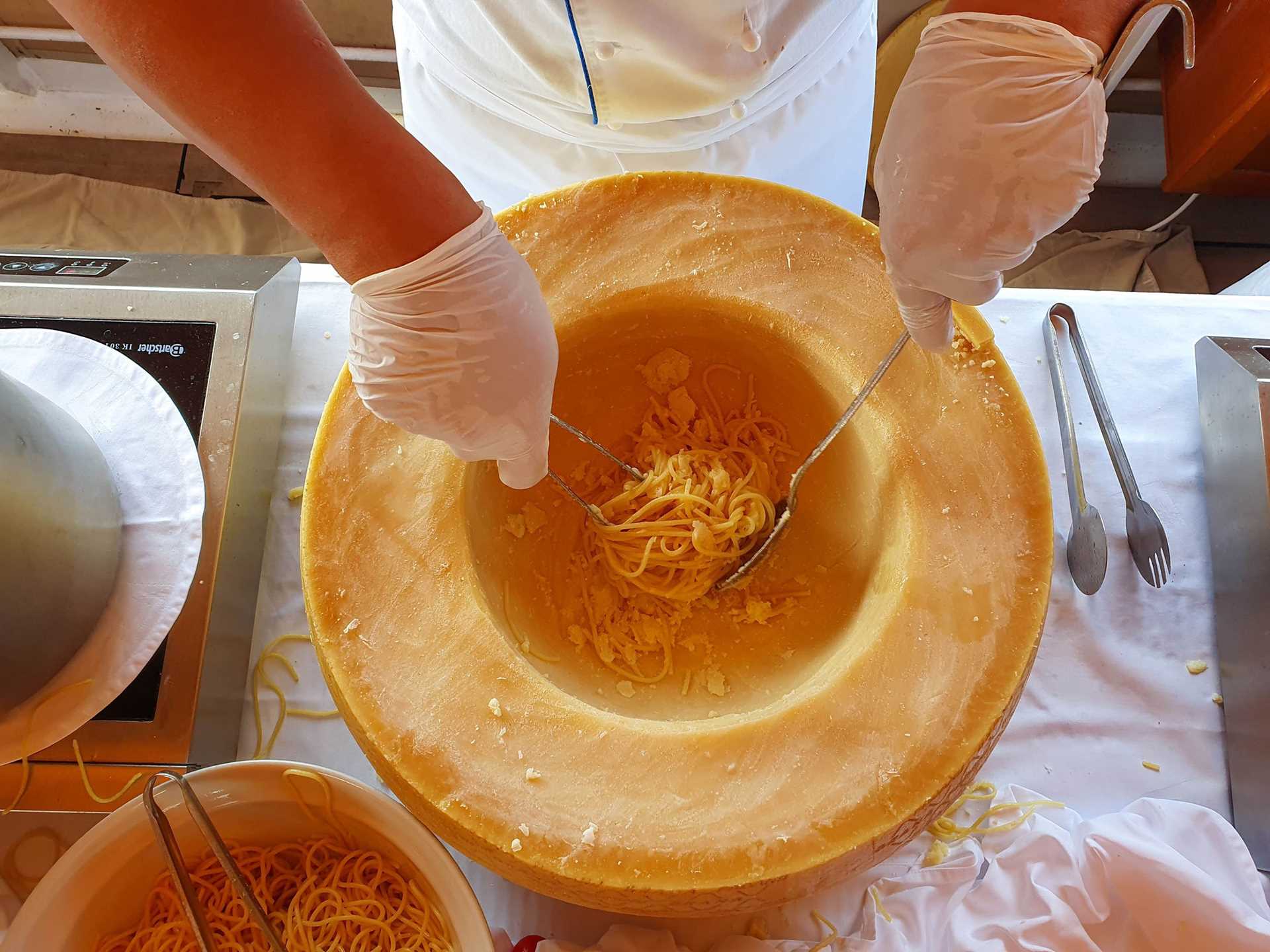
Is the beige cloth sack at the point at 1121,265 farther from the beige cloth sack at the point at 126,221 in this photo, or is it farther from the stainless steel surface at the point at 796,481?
the beige cloth sack at the point at 126,221

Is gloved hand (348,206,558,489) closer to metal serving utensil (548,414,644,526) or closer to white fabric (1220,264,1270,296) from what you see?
metal serving utensil (548,414,644,526)

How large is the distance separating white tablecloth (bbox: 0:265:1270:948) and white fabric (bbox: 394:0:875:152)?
14.9 inches

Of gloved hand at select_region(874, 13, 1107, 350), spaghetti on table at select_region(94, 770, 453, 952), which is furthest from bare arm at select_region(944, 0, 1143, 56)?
spaghetti on table at select_region(94, 770, 453, 952)

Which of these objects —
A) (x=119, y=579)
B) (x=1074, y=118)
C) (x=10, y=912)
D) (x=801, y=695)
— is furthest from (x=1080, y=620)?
(x=10, y=912)

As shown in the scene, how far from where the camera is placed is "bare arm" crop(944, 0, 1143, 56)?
72cm

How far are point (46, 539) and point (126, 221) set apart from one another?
4.95ft

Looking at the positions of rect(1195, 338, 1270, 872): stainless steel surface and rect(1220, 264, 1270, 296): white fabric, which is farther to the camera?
rect(1220, 264, 1270, 296): white fabric

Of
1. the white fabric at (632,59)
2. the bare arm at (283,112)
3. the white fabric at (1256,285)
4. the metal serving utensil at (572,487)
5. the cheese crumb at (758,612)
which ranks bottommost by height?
the cheese crumb at (758,612)

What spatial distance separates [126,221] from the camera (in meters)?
2.02

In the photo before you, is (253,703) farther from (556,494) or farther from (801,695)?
(801,695)

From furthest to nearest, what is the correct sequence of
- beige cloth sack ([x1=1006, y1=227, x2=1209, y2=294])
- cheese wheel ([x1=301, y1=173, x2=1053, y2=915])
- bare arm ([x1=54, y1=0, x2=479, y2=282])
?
beige cloth sack ([x1=1006, y1=227, x2=1209, y2=294])
cheese wheel ([x1=301, y1=173, x2=1053, y2=915])
bare arm ([x1=54, y1=0, x2=479, y2=282])

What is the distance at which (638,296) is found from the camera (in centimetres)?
92

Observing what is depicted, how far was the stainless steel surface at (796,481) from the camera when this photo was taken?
84 centimetres

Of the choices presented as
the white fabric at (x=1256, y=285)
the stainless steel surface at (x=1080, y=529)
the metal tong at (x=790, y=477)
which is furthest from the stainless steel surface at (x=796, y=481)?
the white fabric at (x=1256, y=285)
